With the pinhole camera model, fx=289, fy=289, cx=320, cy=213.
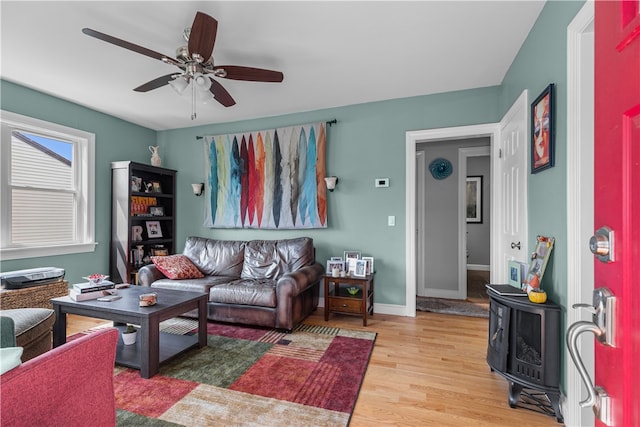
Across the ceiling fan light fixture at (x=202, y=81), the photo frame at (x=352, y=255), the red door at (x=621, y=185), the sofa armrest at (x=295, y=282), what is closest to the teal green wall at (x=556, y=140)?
the red door at (x=621, y=185)

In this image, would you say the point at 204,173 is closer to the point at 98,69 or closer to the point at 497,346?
the point at 98,69

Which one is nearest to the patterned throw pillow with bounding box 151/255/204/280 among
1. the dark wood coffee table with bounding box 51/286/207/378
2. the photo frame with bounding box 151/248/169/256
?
the dark wood coffee table with bounding box 51/286/207/378

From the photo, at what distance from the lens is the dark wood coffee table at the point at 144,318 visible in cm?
204

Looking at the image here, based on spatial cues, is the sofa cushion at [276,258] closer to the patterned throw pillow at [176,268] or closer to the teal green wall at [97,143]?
the patterned throw pillow at [176,268]

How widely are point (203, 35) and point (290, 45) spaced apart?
0.79m

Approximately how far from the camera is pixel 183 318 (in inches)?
129

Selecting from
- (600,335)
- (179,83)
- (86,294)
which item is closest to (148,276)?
(86,294)

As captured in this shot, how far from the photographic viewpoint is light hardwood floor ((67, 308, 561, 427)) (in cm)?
168

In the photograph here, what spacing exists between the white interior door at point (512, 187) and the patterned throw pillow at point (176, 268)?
11.0ft

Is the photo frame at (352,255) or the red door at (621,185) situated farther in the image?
the photo frame at (352,255)

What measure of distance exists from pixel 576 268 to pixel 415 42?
6.53 feet

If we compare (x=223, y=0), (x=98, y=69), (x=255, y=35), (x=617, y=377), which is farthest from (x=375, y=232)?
(x=98, y=69)

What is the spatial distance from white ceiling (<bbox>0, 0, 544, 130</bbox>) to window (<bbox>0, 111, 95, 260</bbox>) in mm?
509

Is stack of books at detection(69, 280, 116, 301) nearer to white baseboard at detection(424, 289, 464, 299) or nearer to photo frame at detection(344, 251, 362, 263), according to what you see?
photo frame at detection(344, 251, 362, 263)
